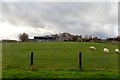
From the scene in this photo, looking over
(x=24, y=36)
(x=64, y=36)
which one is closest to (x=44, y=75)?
(x=24, y=36)

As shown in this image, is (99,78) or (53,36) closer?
(99,78)

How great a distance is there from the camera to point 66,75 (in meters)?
21.0

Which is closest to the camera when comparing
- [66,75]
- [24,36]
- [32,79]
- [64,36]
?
[32,79]

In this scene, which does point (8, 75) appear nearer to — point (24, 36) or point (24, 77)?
point (24, 77)

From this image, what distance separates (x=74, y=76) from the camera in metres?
20.7

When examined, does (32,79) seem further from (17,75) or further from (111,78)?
(111,78)

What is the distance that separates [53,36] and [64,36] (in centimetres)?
724

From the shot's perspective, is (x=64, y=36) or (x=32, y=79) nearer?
(x=32, y=79)

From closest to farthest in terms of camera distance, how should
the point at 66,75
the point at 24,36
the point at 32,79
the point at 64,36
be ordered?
the point at 32,79, the point at 66,75, the point at 24,36, the point at 64,36

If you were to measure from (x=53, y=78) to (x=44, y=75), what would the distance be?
54.7 inches

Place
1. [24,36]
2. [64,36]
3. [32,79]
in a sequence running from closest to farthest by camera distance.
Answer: [32,79] → [24,36] → [64,36]

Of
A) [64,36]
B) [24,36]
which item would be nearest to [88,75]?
[24,36]

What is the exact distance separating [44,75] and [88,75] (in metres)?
2.85

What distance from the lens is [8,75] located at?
20.7 metres
